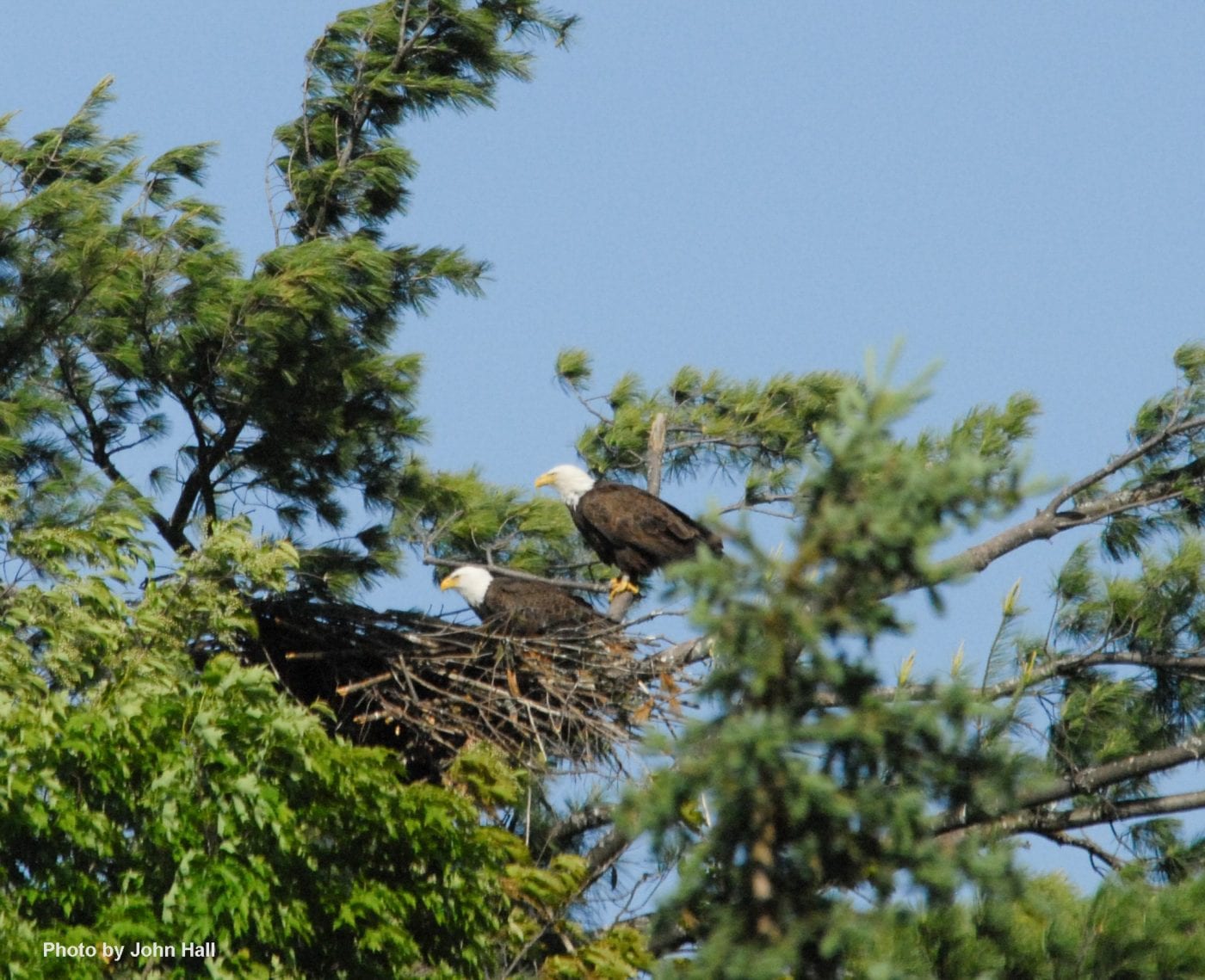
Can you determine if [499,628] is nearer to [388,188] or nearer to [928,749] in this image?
[388,188]

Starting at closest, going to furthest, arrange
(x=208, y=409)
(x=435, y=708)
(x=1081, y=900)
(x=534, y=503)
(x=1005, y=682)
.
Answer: (x=1081, y=900) < (x=1005, y=682) < (x=435, y=708) < (x=208, y=409) < (x=534, y=503)

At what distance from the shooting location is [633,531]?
11.2 meters

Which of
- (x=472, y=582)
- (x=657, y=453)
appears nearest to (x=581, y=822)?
(x=472, y=582)

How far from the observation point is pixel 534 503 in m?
13.0

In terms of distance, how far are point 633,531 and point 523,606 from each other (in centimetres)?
92

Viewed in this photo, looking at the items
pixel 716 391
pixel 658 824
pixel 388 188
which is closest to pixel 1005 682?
pixel 716 391

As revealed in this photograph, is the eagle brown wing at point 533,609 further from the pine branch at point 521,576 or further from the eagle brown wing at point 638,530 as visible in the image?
the eagle brown wing at point 638,530

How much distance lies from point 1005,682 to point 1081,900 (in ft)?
6.96

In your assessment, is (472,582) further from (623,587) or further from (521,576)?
(623,587)

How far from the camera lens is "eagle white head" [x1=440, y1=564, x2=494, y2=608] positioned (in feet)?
36.4

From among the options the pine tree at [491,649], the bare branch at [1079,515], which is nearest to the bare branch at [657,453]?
the pine tree at [491,649]

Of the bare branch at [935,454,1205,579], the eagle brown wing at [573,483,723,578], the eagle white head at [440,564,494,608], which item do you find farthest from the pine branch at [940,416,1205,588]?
the eagle white head at [440,564,494,608]

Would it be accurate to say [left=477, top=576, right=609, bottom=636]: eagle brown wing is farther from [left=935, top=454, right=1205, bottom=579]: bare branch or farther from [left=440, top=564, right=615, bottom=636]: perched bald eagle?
[left=935, top=454, right=1205, bottom=579]: bare branch

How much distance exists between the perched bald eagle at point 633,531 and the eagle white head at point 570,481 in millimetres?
333
